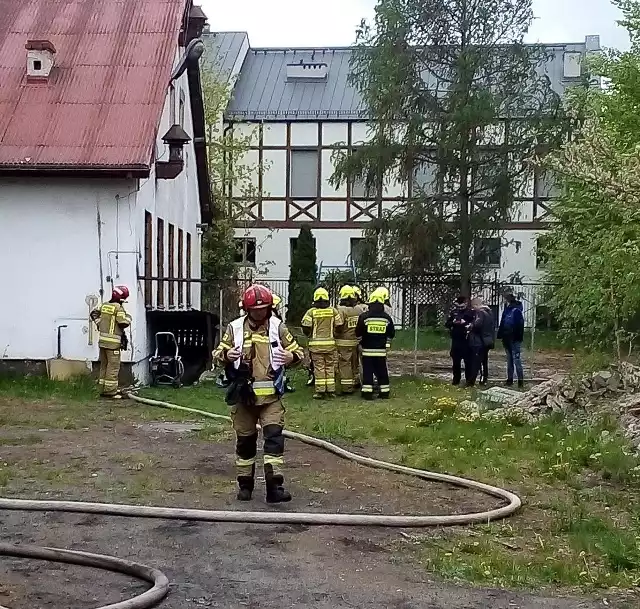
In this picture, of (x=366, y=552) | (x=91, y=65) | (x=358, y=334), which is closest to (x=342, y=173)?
(x=91, y=65)

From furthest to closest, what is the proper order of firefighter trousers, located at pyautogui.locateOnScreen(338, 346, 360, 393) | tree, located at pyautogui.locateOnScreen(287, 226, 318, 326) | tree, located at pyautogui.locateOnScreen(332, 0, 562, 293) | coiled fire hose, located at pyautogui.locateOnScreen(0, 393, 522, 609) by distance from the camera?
tree, located at pyautogui.locateOnScreen(287, 226, 318, 326)
tree, located at pyautogui.locateOnScreen(332, 0, 562, 293)
firefighter trousers, located at pyautogui.locateOnScreen(338, 346, 360, 393)
coiled fire hose, located at pyautogui.locateOnScreen(0, 393, 522, 609)

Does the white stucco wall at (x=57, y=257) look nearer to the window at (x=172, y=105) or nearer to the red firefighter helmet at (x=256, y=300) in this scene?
the window at (x=172, y=105)

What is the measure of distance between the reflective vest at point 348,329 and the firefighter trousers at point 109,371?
3.51m

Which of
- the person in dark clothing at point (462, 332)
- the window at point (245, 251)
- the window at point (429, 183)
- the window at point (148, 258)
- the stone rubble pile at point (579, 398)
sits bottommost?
the stone rubble pile at point (579, 398)

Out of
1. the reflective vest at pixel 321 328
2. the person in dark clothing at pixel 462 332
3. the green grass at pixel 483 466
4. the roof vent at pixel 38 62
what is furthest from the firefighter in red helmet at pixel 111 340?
the person in dark clothing at pixel 462 332

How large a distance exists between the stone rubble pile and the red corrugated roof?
7226 mm

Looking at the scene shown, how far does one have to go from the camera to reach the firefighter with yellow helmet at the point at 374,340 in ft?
51.6

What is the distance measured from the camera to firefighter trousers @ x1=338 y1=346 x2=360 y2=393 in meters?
16.5

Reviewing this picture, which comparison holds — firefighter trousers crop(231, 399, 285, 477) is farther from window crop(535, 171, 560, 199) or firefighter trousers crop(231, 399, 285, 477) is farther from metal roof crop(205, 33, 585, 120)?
metal roof crop(205, 33, 585, 120)

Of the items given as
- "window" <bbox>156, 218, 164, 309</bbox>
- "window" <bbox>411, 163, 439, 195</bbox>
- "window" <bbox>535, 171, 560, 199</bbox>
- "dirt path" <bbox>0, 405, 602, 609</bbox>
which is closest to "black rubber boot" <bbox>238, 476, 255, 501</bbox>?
"dirt path" <bbox>0, 405, 602, 609</bbox>

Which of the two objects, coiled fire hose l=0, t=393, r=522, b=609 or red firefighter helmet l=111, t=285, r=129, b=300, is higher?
red firefighter helmet l=111, t=285, r=129, b=300

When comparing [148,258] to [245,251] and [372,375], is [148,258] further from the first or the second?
[245,251]

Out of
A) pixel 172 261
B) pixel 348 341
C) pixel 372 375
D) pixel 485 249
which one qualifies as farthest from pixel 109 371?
pixel 485 249

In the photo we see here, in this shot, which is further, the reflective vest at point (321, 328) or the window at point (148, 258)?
the window at point (148, 258)
